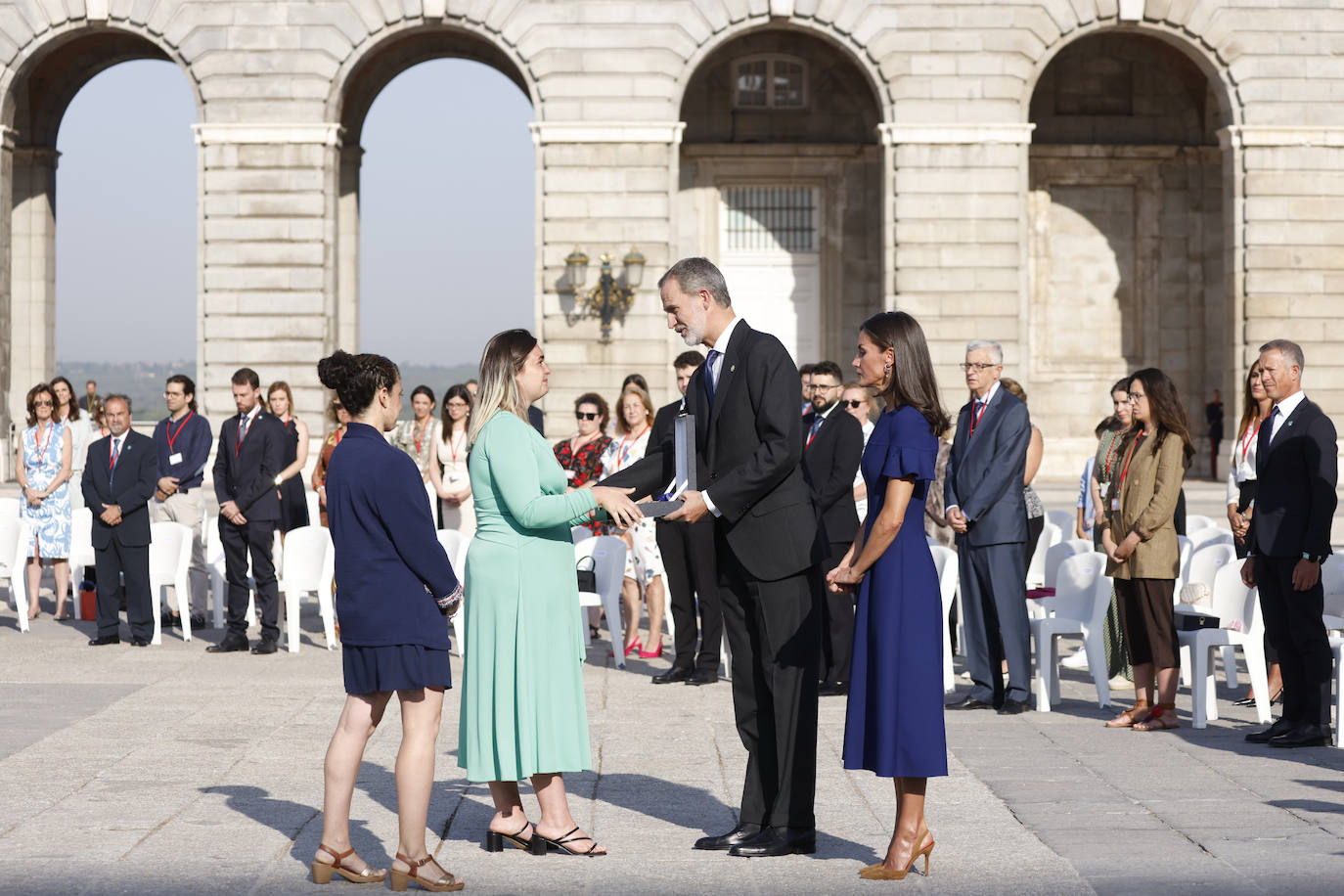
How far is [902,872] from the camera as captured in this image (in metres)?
5.37

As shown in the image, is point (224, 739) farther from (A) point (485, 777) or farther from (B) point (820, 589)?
(B) point (820, 589)

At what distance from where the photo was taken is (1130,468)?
28.9ft

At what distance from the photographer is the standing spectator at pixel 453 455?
12961 mm

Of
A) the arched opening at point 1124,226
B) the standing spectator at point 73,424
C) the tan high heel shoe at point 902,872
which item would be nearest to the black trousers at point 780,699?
the tan high heel shoe at point 902,872

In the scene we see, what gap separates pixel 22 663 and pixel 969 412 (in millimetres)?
6468

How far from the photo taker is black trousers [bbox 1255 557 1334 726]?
26.3 ft

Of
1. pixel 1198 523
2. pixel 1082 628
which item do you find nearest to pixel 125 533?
pixel 1082 628

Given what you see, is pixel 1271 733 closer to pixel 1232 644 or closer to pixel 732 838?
pixel 1232 644

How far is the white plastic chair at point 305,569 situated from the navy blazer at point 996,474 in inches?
187

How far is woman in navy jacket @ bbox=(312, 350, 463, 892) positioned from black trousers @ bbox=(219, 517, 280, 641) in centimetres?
652

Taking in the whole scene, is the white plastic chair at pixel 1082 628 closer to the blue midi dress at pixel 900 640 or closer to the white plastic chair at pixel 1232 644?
the white plastic chair at pixel 1232 644

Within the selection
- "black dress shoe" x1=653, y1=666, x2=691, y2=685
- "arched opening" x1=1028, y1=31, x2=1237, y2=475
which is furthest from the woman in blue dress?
"arched opening" x1=1028, y1=31, x2=1237, y2=475

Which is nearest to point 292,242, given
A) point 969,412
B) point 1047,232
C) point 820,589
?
point 1047,232

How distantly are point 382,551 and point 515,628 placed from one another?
57 cm
